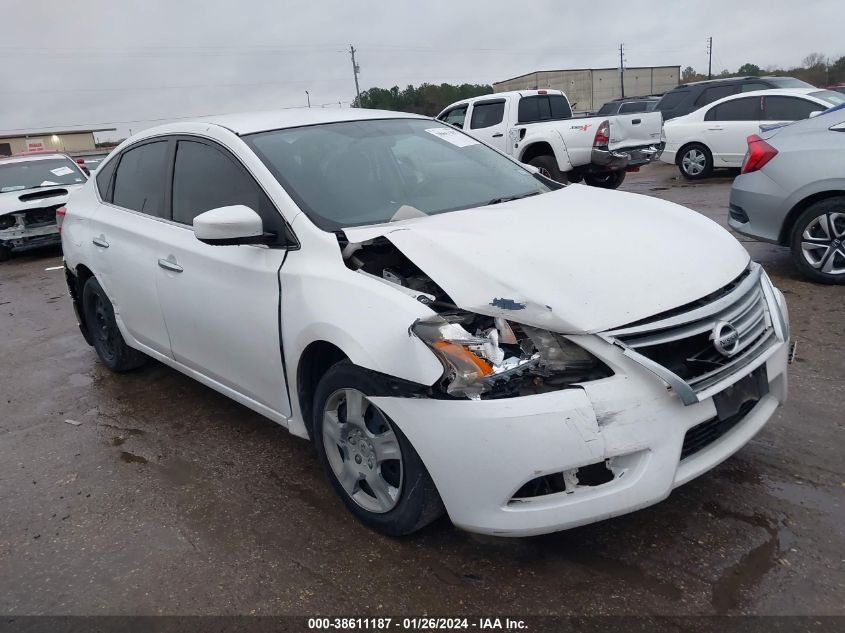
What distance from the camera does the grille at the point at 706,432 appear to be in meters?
2.45

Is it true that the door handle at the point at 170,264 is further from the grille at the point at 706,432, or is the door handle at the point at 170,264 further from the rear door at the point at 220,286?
the grille at the point at 706,432

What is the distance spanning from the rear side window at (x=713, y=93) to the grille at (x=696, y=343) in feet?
42.3

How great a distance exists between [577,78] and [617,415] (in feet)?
211

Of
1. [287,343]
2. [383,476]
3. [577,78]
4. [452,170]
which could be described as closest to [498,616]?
[383,476]

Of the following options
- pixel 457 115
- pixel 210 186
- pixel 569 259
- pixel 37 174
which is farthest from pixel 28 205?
pixel 569 259

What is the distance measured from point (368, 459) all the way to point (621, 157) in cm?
1017

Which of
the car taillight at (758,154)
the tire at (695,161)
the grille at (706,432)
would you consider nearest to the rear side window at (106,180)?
the grille at (706,432)

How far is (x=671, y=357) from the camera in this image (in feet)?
8.04

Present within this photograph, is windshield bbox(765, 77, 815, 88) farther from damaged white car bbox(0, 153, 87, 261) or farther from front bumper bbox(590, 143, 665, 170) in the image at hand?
damaged white car bbox(0, 153, 87, 261)

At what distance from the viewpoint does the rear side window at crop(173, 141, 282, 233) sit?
3.26m

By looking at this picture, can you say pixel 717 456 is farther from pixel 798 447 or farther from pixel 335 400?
pixel 335 400

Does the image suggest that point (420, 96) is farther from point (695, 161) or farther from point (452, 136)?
point (452, 136)

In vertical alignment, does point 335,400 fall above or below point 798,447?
above

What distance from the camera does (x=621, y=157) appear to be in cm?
1174
